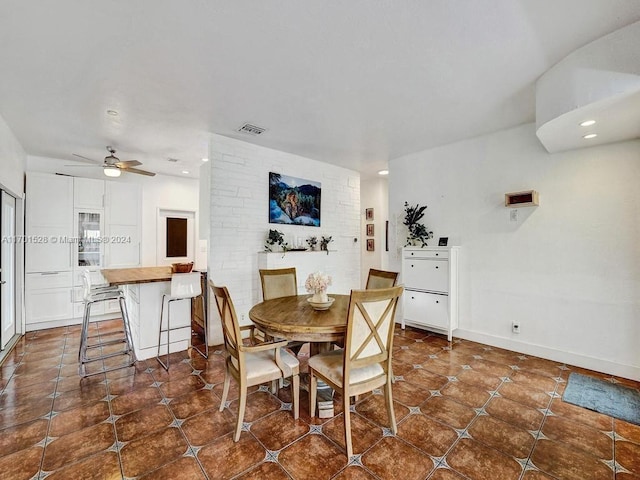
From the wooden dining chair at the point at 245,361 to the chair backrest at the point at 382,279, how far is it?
4.16 feet

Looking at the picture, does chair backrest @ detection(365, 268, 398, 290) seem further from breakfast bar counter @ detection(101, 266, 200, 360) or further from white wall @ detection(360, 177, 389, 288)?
white wall @ detection(360, 177, 389, 288)

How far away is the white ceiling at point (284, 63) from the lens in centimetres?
176

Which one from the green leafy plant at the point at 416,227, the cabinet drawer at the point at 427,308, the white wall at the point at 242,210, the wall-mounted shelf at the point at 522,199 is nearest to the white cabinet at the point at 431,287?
the cabinet drawer at the point at 427,308

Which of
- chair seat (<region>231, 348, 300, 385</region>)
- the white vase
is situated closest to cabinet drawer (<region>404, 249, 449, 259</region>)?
the white vase

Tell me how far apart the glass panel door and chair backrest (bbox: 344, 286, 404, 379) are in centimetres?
505

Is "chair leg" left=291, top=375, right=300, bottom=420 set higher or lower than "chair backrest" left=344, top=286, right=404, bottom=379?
lower

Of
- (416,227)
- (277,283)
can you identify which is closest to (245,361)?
(277,283)

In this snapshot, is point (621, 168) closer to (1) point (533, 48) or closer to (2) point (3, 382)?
(1) point (533, 48)

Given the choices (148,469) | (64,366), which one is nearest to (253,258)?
(64,366)

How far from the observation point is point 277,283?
11.3ft

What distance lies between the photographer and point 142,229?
215 inches

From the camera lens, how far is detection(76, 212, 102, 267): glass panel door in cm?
481

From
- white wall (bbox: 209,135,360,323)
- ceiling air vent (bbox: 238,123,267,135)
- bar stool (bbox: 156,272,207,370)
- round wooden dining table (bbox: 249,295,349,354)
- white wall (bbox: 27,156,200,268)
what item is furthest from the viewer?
white wall (bbox: 27,156,200,268)

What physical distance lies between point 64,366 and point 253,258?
2353 millimetres
